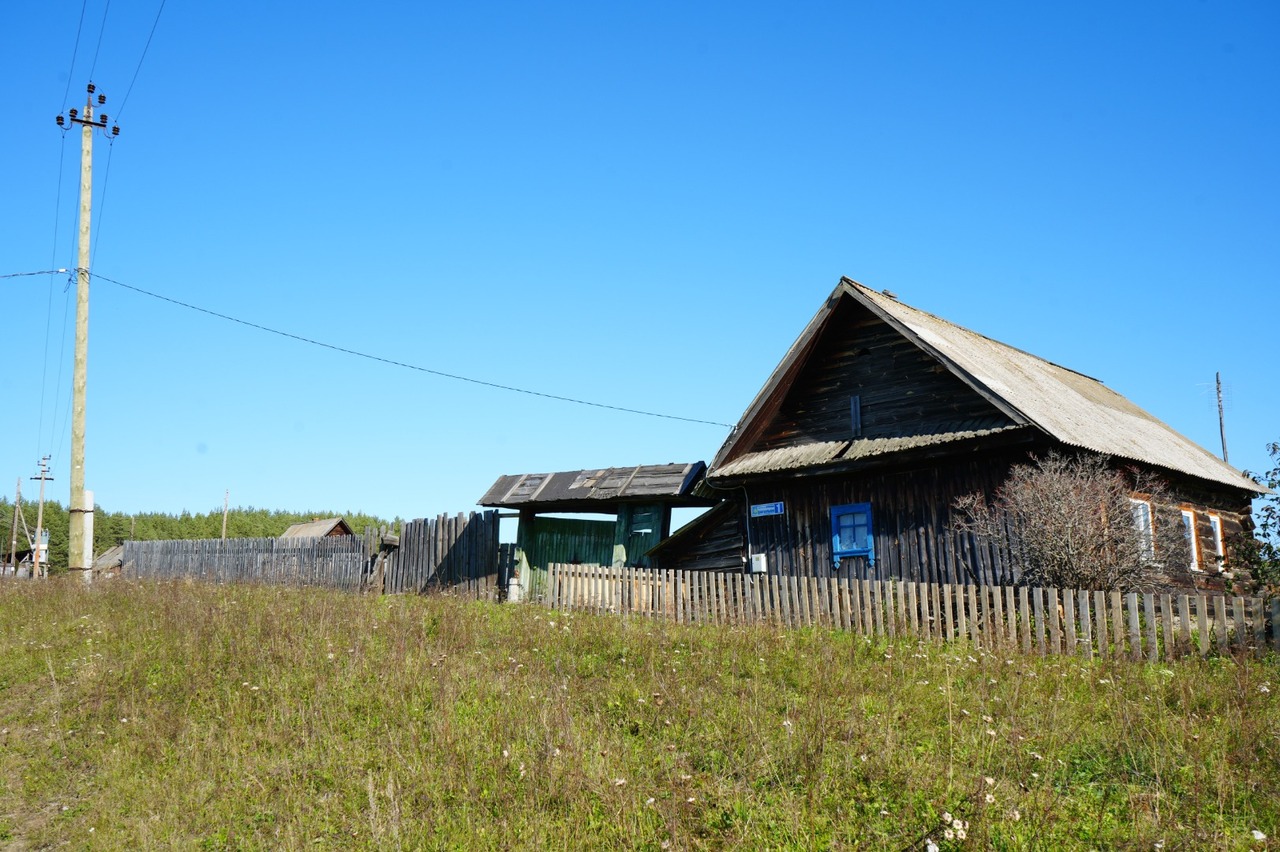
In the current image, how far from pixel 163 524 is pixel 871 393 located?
6951 centimetres

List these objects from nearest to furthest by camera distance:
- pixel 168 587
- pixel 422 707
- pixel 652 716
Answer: pixel 652 716 → pixel 422 707 → pixel 168 587

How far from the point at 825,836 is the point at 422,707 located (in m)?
4.00

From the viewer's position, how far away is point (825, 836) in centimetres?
523

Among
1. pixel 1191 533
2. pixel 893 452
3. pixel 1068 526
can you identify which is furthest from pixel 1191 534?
pixel 1068 526

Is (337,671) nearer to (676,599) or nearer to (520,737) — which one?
(520,737)

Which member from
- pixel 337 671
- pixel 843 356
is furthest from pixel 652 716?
pixel 843 356

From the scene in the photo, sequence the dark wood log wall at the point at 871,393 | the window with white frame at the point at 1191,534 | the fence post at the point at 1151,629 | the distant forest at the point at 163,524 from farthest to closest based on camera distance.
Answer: the distant forest at the point at 163,524 < the window with white frame at the point at 1191,534 < the dark wood log wall at the point at 871,393 < the fence post at the point at 1151,629

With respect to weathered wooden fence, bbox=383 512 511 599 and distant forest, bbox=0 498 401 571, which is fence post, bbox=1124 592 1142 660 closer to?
weathered wooden fence, bbox=383 512 511 599

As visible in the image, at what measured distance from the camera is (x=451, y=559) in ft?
66.2

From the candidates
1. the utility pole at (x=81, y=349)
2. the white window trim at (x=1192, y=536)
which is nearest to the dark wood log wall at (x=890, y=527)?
the white window trim at (x=1192, y=536)

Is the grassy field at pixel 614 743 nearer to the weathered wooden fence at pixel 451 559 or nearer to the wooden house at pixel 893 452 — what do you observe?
the wooden house at pixel 893 452

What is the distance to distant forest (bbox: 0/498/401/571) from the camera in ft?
207

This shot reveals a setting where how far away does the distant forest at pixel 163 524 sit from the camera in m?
63.2

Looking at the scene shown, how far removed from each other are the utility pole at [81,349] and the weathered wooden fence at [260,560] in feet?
7.25
